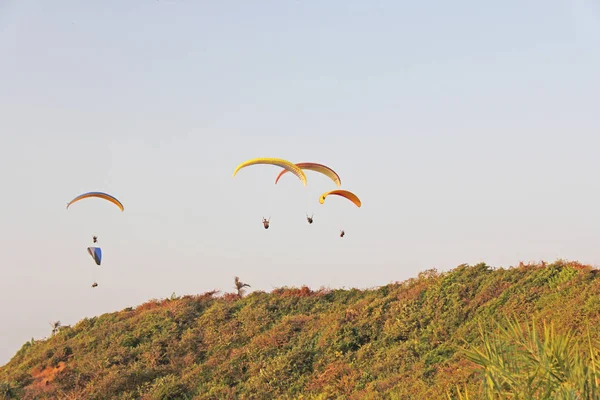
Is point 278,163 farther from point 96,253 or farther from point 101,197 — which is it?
point 96,253

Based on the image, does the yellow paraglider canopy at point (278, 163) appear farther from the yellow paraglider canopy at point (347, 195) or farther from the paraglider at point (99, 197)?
the paraglider at point (99, 197)

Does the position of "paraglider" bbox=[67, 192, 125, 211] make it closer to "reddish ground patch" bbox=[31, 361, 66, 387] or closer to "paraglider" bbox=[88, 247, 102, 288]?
"paraglider" bbox=[88, 247, 102, 288]

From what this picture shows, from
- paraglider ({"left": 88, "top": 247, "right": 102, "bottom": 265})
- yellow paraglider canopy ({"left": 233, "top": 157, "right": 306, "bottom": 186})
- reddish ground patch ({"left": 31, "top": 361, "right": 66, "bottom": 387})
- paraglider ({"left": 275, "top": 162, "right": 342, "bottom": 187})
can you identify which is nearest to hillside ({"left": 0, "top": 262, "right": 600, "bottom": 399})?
reddish ground patch ({"left": 31, "top": 361, "right": 66, "bottom": 387})

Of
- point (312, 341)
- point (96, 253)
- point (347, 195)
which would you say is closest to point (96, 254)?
point (96, 253)

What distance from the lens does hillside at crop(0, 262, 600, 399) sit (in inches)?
1053

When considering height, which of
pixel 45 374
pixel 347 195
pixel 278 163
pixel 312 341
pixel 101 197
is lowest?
pixel 312 341

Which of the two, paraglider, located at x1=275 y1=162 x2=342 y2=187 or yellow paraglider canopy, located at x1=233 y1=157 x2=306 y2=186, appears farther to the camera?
paraglider, located at x1=275 y1=162 x2=342 y2=187

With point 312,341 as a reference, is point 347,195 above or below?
above

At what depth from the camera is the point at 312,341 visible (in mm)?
32344

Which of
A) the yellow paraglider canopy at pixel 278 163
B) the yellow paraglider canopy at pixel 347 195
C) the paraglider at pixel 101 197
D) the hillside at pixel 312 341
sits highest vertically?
the paraglider at pixel 101 197

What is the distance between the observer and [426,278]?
117 ft

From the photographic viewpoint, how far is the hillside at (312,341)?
26.8 meters

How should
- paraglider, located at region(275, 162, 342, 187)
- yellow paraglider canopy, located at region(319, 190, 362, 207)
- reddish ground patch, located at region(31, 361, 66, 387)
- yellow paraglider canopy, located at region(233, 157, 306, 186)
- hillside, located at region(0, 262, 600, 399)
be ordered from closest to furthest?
hillside, located at region(0, 262, 600, 399)
yellow paraglider canopy, located at region(233, 157, 306, 186)
yellow paraglider canopy, located at region(319, 190, 362, 207)
paraglider, located at region(275, 162, 342, 187)
reddish ground patch, located at region(31, 361, 66, 387)

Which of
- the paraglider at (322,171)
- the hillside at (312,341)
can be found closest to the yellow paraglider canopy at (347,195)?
the paraglider at (322,171)
